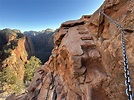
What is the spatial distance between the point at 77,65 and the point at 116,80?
2.25 meters

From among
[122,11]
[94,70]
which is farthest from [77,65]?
[122,11]

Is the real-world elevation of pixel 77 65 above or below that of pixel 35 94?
above

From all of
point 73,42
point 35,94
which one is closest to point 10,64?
point 35,94

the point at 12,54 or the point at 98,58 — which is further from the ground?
the point at 98,58

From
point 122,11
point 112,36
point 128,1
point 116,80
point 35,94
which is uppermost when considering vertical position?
point 128,1

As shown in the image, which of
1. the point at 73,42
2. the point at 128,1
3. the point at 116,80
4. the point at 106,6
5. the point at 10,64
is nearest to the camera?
the point at 116,80

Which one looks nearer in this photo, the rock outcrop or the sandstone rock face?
the sandstone rock face

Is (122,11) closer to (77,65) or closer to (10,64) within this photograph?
(77,65)

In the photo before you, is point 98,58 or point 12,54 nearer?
point 98,58

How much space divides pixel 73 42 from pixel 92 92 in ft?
10.3

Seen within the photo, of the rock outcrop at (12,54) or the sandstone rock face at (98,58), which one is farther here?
the rock outcrop at (12,54)

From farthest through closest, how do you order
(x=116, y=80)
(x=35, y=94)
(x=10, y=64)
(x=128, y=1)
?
(x=10, y=64)
(x=35, y=94)
(x=128, y=1)
(x=116, y=80)

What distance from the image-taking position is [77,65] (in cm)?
727

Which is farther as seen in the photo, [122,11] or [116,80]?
[122,11]
